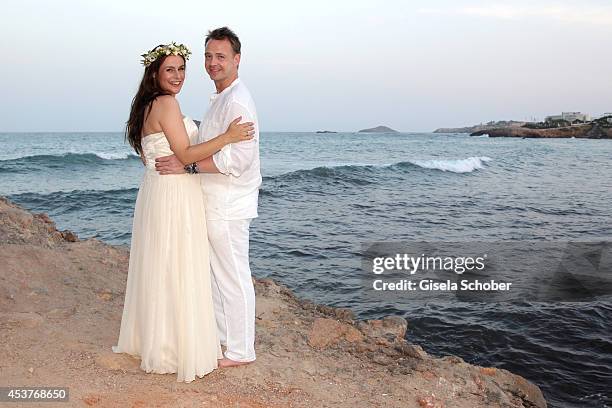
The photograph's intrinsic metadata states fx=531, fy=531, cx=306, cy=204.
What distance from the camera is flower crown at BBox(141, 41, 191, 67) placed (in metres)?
3.39

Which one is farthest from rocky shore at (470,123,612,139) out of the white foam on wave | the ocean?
the ocean

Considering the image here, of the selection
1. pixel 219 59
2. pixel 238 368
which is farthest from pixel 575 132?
pixel 219 59

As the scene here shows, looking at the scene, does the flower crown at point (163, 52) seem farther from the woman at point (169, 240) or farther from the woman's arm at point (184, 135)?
the woman's arm at point (184, 135)

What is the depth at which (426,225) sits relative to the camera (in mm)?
13477

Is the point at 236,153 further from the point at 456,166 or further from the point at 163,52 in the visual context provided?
the point at 456,166

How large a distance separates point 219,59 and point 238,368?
219 cm

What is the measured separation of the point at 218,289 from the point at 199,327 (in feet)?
0.98

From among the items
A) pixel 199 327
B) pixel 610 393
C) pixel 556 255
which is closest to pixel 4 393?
pixel 199 327

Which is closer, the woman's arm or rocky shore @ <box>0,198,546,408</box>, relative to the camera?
the woman's arm

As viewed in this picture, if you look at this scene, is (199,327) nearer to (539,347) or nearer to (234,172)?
(234,172)

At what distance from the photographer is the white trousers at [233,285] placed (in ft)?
11.7

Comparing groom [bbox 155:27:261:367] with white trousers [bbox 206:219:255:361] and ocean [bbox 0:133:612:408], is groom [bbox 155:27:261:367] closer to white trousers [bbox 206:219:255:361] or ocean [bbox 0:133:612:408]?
white trousers [bbox 206:219:255:361]

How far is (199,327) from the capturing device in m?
3.61

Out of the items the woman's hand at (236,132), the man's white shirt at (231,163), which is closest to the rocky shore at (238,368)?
the man's white shirt at (231,163)
